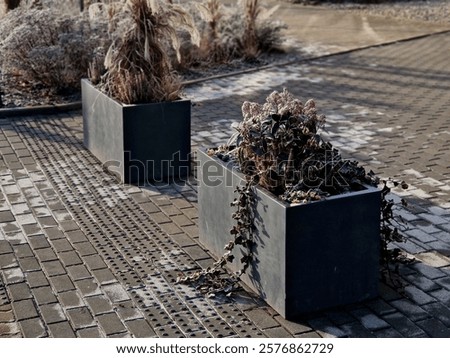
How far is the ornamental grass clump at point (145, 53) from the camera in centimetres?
781

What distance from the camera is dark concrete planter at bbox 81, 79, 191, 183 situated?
7.77 metres

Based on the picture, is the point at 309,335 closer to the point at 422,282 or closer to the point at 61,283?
the point at 422,282

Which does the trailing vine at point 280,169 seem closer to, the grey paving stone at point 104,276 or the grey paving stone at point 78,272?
the grey paving stone at point 104,276

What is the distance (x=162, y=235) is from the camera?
6535mm

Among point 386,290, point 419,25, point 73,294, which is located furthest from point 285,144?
point 419,25

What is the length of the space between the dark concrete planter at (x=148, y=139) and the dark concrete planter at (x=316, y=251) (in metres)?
2.67

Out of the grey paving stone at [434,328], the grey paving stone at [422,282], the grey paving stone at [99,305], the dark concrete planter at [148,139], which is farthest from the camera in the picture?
the dark concrete planter at [148,139]

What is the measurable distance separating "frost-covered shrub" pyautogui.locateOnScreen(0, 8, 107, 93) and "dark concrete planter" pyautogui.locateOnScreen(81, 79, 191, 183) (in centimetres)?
301

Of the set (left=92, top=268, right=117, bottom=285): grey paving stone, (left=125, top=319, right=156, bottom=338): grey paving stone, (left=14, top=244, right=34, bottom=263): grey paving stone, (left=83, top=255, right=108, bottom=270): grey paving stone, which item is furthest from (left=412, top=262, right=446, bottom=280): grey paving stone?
(left=14, top=244, right=34, bottom=263): grey paving stone

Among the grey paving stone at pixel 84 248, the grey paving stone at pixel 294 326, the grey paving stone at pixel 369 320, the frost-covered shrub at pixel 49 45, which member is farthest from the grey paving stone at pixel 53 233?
the frost-covered shrub at pixel 49 45

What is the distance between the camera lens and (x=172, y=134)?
7914mm

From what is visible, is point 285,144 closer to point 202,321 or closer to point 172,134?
point 202,321
